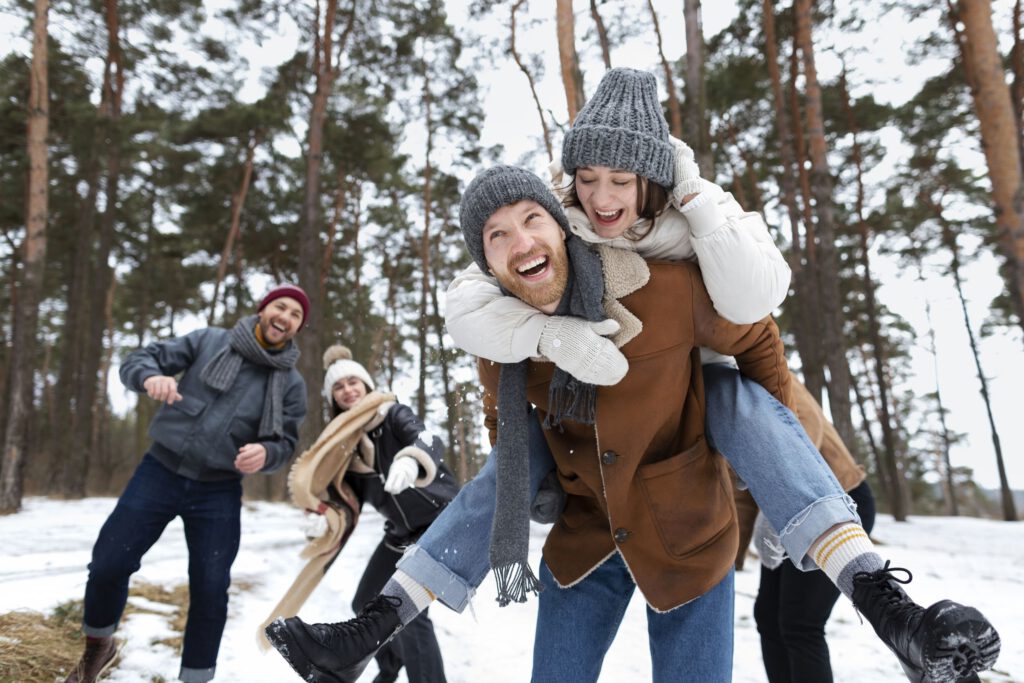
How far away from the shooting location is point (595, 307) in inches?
66.1

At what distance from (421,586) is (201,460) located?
1.87 m

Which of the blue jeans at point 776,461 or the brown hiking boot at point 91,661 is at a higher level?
the blue jeans at point 776,461

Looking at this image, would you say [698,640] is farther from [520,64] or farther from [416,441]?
[520,64]

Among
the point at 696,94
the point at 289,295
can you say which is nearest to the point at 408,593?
the point at 289,295

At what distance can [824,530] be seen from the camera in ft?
4.97

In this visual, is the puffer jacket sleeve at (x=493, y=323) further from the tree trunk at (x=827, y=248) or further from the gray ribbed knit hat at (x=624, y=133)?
the tree trunk at (x=827, y=248)

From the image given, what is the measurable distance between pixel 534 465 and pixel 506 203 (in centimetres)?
75

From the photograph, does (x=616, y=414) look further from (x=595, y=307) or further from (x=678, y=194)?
(x=678, y=194)

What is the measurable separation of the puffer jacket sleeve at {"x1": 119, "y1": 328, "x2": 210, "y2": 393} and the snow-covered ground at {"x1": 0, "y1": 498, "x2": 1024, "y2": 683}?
1508 millimetres

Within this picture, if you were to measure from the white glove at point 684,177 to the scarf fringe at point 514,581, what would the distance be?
1013mm

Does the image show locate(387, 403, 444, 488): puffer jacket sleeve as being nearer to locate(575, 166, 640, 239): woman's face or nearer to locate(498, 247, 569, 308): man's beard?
locate(498, 247, 569, 308): man's beard

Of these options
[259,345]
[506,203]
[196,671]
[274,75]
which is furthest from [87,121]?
[506,203]

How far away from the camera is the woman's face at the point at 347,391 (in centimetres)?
373

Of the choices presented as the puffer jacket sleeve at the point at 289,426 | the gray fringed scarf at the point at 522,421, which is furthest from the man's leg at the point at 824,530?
the puffer jacket sleeve at the point at 289,426
